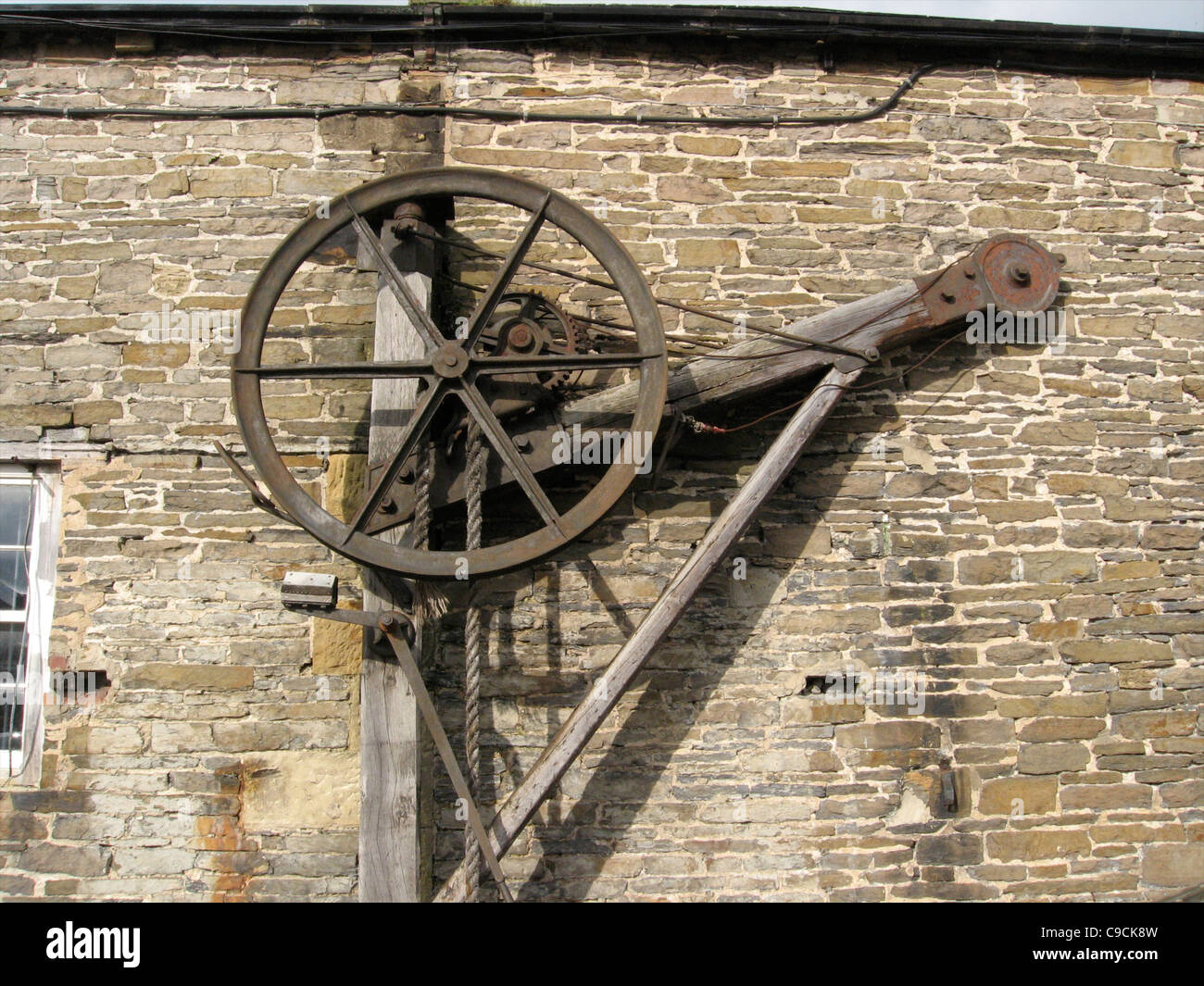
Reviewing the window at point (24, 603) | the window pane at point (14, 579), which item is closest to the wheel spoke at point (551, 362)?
the window at point (24, 603)

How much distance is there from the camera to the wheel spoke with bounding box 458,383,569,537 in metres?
3.81

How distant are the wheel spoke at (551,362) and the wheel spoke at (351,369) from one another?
0.25 meters

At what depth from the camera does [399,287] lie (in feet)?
12.9

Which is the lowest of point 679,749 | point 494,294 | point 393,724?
point 679,749

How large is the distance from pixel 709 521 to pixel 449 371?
147 centimetres

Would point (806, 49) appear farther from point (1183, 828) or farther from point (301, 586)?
point (1183, 828)

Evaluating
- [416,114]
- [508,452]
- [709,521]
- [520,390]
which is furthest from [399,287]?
[709,521]

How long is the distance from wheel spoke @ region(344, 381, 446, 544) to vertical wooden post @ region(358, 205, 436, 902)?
19 cm

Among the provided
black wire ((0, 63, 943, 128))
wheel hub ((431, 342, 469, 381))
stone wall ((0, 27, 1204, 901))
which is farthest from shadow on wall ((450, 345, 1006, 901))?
black wire ((0, 63, 943, 128))

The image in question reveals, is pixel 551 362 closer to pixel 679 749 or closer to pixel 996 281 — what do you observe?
pixel 679 749

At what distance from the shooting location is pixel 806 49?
495cm

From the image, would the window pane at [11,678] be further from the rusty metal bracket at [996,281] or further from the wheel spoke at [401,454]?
the rusty metal bracket at [996,281]

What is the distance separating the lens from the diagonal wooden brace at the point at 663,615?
Answer: 387 cm

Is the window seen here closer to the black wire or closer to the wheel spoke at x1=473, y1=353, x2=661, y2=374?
the black wire
